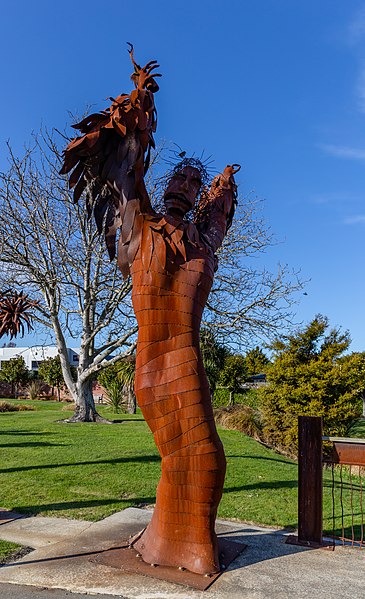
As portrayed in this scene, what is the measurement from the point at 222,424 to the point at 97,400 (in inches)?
920

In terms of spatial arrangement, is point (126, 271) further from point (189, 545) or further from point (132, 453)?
point (132, 453)

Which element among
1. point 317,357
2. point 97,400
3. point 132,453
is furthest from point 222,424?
point 97,400

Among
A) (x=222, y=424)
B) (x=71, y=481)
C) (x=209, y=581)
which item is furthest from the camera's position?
(x=222, y=424)

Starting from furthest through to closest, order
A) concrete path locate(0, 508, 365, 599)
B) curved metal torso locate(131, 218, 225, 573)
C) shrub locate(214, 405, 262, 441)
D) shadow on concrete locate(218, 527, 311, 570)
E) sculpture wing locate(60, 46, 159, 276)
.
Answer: shrub locate(214, 405, 262, 441), shadow on concrete locate(218, 527, 311, 570), sculpture wing locate(60, 46, 159, 276), curved metal torso locate(131, 218, 225, 573), concrete path locate(0, 508, 365, 599)

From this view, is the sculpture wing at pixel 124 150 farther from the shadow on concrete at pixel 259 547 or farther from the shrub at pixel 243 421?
the shrub at pixel 243 421

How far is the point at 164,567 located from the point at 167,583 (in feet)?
0.97

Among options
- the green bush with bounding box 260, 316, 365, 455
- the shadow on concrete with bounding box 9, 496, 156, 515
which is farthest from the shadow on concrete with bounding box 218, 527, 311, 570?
the green bush with bounding box 260, 316, 365, 455

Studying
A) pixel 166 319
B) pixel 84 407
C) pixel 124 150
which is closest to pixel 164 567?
pixel 166 319

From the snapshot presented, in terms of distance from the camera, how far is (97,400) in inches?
1556

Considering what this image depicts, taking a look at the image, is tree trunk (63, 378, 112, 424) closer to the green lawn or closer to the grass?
the green lawn

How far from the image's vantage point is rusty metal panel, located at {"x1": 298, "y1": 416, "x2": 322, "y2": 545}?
5730mm

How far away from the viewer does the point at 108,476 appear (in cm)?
948

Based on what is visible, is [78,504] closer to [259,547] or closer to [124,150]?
[259,547]

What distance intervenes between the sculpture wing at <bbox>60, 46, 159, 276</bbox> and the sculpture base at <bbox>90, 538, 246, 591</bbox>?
2.76 metres
